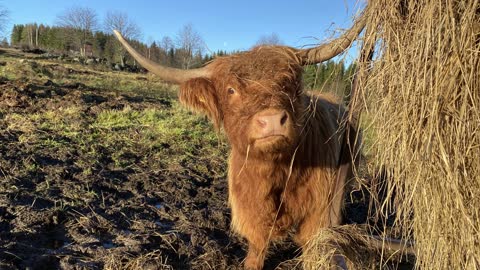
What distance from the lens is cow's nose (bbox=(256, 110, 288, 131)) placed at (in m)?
2.72

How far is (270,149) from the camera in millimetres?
2859

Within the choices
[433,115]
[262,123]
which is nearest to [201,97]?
[262,123]

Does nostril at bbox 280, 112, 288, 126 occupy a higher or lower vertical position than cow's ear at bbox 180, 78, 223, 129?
lower

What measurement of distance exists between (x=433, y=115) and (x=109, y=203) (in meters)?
3.54

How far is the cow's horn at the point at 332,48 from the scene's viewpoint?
1996mm

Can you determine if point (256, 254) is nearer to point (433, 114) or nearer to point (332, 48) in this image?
point (332, 48)

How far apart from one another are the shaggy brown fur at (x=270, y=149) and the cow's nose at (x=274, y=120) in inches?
1.2

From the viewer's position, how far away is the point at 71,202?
4055 millimetres

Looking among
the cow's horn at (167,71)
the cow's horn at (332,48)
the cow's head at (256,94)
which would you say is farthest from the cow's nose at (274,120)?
the cow's horn at (167,71)

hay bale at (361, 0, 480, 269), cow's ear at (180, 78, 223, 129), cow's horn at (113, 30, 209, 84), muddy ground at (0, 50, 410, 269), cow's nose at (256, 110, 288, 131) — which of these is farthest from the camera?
cow's horn at (113, 30, 209, 84)

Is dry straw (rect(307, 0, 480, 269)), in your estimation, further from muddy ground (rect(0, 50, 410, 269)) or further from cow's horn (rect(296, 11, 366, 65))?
muddy ground (rect(0, 50, 410, 269))

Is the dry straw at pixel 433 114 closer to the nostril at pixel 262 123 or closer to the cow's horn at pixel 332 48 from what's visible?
the cow's horn at pixel 332 48

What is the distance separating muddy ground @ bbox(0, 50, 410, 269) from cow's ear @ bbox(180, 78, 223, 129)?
47.1 inches

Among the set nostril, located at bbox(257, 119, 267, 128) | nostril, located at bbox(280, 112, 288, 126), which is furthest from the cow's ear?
nostril, located at bbox(280, 112, 288, 126)
